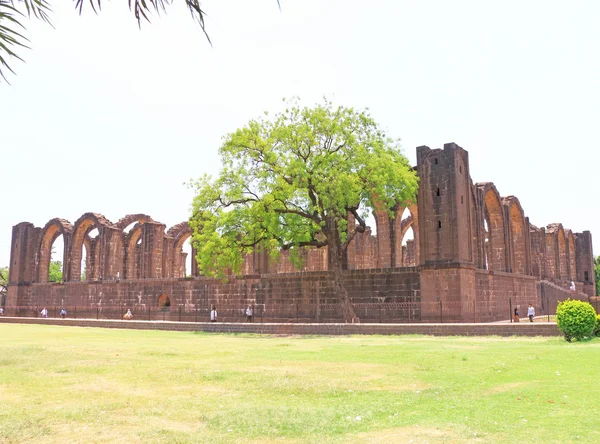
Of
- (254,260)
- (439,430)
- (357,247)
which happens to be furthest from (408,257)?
(439,430)

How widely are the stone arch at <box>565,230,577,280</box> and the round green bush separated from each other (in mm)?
30860

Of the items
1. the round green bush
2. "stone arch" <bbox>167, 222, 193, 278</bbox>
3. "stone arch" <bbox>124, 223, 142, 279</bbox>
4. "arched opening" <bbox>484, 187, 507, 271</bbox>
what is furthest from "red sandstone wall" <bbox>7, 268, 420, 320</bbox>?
the round green bush

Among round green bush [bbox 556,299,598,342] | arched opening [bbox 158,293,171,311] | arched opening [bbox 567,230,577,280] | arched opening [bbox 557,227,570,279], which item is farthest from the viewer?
arched opening [bbox 567,230,577,280]

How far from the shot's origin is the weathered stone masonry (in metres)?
21.0

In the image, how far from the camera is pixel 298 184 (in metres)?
20.2

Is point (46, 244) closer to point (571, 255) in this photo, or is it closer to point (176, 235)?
point (176, 235)

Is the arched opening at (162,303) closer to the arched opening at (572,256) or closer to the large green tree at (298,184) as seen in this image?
the large green tree at (298,184)

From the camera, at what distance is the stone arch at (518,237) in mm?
28847

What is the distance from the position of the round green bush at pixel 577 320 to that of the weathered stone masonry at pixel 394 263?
644 cm

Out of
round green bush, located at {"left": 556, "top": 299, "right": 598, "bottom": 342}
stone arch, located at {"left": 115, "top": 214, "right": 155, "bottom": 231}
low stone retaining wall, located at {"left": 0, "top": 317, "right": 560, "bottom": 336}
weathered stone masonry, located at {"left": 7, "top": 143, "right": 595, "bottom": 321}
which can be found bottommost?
low stone retaining wall, located at {"left": 0, "top": 317, "right": 560, "bottom": 336}

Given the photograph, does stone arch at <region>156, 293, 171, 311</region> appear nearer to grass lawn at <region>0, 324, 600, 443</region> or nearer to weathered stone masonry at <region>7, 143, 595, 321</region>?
weathered stone masonry at <region>7, 143, 595, 321</region>

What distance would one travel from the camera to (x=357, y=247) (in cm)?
3231

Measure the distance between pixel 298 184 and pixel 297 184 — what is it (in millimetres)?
101

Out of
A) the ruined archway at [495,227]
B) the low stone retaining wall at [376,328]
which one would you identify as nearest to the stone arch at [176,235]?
the low stone retaining wall at [376,328]
